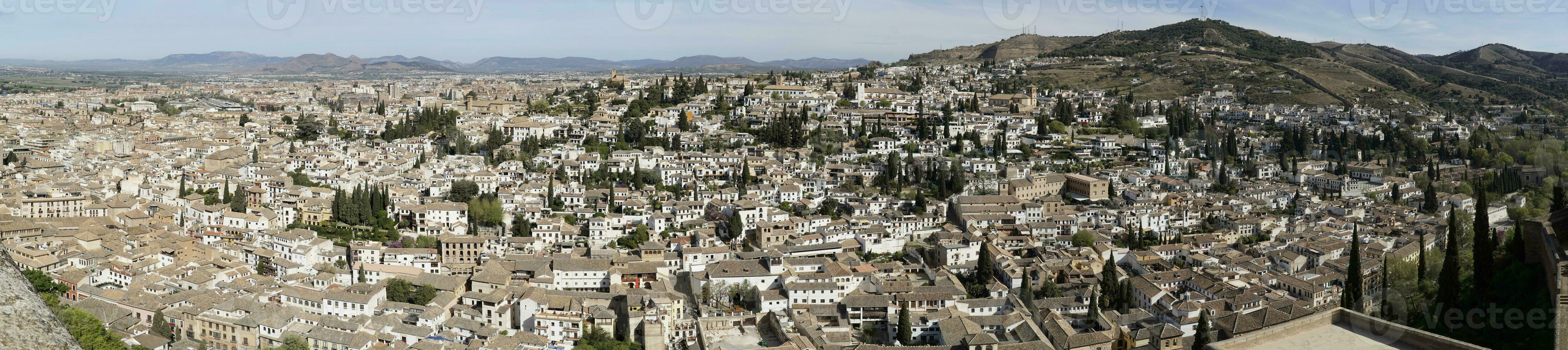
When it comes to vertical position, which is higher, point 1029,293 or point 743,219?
point 743,219

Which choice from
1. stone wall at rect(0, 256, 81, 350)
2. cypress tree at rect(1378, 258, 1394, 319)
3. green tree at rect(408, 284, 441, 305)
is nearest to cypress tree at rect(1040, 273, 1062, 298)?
cypress tree at rect(1378, 258, 1394, 319)

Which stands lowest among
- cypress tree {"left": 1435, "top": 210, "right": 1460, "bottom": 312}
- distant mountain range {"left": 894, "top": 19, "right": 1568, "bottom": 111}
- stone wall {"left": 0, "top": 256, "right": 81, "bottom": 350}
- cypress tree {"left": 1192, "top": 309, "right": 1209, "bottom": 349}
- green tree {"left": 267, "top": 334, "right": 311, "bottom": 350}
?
green tree {"left": 267, "top": 334, "right": 311, "bottom": 350}

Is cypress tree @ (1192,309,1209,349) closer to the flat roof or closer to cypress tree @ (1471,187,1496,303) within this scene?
cypress tree @ (1471,187,1496,303)

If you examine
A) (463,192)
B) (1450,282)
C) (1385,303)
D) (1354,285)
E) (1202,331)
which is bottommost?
(1202,331)

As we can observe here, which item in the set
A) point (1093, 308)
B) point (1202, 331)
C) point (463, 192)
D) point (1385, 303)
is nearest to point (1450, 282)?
point (1385, 303)

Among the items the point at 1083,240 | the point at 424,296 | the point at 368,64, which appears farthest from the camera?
the point at 368,64

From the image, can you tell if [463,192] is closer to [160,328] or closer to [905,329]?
[160,328]

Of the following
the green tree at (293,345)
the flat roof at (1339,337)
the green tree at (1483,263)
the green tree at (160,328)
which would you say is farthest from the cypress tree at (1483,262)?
the green tree at (160,328)

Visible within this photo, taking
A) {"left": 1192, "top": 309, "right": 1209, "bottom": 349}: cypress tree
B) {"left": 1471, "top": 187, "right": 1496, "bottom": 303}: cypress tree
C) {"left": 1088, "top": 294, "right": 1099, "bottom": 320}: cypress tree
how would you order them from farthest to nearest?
{"left": 1088, "top": 294, "right": 1099, "bottom": 320}: cypress tree < {"left": 1192, "top": 309, "right": 1209, "bottom": 349}: cypress tree < {"left": 1471, "top": 187, "right": 1496, "bottom": 303}: cypress tree

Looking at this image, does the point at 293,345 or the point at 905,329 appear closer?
the point at 293,345
